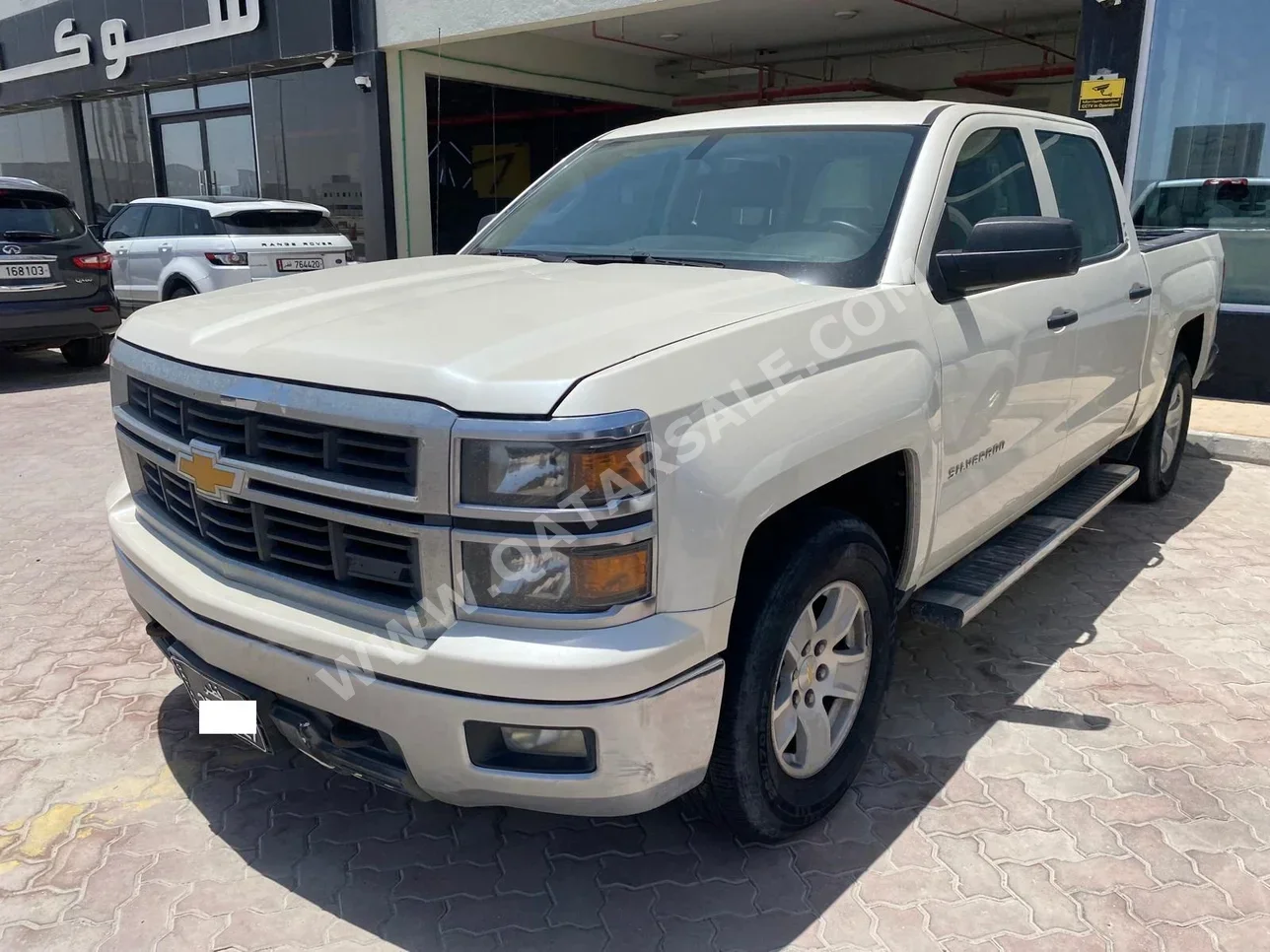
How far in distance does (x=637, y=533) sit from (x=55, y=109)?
22878 millimetres

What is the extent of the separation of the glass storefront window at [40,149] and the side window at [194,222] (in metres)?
10.9

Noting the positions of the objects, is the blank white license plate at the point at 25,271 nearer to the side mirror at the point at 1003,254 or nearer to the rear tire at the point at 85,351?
the rear tire at the point at 85,351

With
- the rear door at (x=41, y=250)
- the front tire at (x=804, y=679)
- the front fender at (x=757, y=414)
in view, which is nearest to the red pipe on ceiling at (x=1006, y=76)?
the rear door at (x=41, y=250)

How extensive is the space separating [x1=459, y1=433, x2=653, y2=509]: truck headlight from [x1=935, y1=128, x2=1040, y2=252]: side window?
1469 millimetres

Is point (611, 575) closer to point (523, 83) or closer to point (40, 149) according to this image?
point (523, 83)

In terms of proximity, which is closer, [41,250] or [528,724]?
[528,724]

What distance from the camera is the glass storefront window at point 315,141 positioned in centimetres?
1414

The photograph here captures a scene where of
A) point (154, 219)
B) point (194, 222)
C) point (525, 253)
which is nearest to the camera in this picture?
point (525, 253)

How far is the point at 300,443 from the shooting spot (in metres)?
2.21

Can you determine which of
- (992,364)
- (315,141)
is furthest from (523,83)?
(992,364)

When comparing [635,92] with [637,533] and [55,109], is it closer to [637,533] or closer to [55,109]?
[55,109]

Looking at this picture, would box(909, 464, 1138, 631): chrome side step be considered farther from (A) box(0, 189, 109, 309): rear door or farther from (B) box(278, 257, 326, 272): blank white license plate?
(B) box(278, 257, 326, 272): blank white license plate

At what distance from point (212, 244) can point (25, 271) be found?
7.19ft

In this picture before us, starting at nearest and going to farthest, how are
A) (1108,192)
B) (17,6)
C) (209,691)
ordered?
(209,691)
(1108,192)
(17,6)
